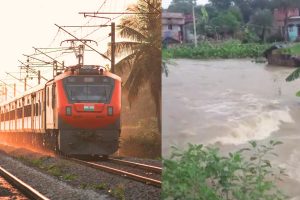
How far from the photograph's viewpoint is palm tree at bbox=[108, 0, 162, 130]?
9.83 m

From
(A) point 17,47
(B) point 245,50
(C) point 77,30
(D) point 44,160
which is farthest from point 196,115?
(D) point 44,160

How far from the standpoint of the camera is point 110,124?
10.5 m

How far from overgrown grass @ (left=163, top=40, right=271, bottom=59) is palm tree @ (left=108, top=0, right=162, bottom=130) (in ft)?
19.7

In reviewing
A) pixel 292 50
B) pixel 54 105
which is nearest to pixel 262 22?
pixel 292 50

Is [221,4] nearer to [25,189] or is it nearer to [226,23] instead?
[226,23]

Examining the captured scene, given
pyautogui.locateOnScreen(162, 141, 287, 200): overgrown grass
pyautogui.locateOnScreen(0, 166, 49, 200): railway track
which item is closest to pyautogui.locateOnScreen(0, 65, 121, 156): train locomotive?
pyautogui.locateOnScreen(0, 166, 49, 200): railway track

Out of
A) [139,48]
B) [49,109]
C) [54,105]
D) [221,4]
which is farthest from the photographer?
[49,109]

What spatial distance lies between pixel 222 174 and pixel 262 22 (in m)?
0.81

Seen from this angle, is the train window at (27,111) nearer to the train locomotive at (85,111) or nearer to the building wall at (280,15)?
the train locomotive at (85,111)

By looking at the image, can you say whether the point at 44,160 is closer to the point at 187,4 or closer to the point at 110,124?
the point at 110,124

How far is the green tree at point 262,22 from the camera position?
9.96ft

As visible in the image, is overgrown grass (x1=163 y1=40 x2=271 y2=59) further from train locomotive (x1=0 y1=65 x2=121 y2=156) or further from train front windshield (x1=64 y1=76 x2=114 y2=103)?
train front windshield (x1=64 y1=76 x2=114 y2=103)

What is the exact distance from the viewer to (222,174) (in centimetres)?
300

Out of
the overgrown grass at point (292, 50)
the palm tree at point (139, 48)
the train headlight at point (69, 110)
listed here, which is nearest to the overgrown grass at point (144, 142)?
the palm tree at point (139, 48)
